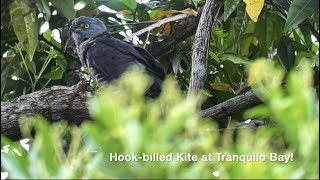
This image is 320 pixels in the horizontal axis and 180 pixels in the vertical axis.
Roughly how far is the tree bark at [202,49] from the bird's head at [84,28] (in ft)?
3.08

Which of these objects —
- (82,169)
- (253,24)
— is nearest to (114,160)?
(82,169)

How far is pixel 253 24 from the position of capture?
2.86 meters

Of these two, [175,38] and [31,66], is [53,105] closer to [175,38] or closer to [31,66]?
[31,66]

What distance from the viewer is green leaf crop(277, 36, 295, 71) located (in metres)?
2.53

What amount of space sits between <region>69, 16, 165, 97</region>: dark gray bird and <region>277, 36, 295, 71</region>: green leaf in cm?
45

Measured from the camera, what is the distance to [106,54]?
295cm

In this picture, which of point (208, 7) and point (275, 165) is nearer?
point (275, 165)

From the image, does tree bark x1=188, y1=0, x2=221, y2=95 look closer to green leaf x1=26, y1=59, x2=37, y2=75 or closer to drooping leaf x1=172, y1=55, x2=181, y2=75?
drooping leaf x1=172, y1=55, x2=181, y2=75

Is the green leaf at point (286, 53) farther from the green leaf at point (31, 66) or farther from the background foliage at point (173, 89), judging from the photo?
the green leaf at point (31, 66)

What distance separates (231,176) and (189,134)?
8 centimetres

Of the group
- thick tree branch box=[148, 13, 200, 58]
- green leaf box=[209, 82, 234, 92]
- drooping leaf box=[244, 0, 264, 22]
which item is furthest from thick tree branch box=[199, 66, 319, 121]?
thick tree branch box=[148, 13, 200, 58]

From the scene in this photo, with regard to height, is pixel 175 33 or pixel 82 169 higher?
pixel 82 169

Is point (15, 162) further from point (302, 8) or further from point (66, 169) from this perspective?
point (302, 8)

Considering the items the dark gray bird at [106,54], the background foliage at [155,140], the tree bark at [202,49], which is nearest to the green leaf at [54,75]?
the dark gray bird at [106,54]
